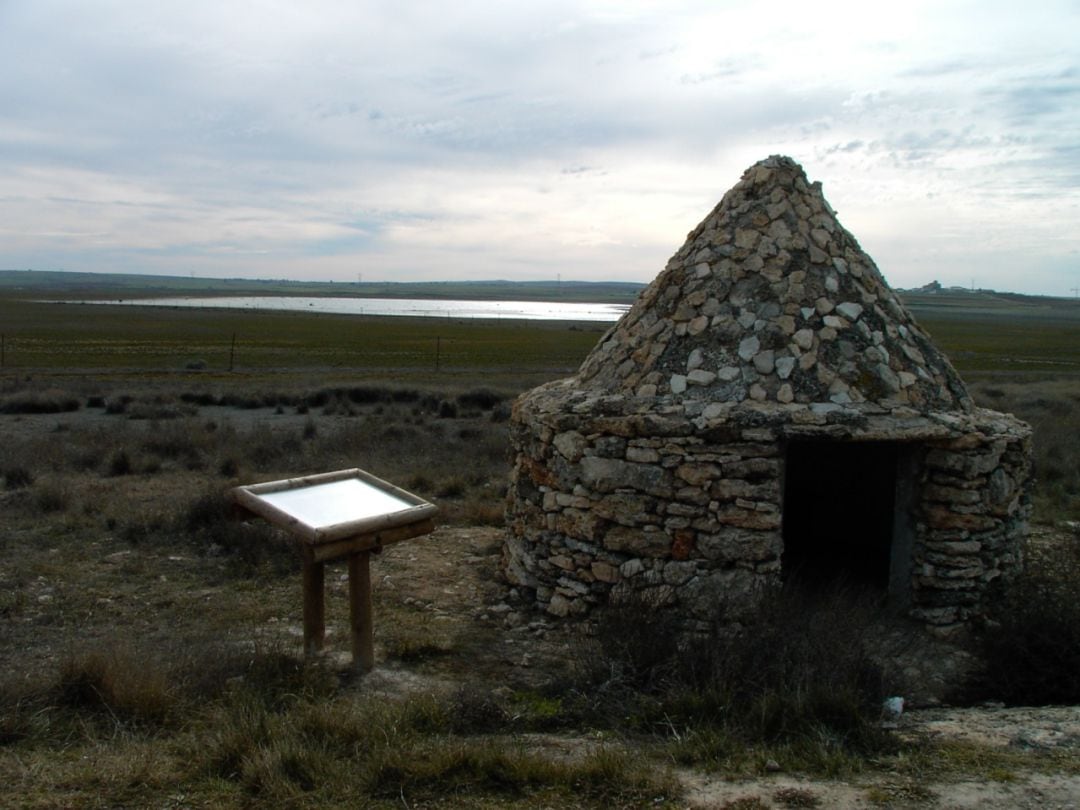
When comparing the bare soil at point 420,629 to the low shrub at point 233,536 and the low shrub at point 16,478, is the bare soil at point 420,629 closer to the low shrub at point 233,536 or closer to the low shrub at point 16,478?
the low shrub at point 233,536

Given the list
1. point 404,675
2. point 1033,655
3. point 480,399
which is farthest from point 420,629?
point 480,399

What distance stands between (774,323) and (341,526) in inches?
135

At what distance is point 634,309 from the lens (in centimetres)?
739

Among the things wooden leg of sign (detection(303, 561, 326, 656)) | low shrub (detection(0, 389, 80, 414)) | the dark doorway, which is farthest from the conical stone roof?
low shrub (detection(0, 389, 80, 414))

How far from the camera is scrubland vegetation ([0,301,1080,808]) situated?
11.9 ft

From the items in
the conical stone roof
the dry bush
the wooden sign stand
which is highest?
the conical stone roof

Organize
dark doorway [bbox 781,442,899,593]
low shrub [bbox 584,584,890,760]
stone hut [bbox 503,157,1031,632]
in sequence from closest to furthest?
low shrub [bbox 584,584,890,760]
stone hut [bbox 503,157,1031,632]
dark doorway [bbox 781,442,899,593]

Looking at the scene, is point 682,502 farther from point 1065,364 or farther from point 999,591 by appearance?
point 1065,364

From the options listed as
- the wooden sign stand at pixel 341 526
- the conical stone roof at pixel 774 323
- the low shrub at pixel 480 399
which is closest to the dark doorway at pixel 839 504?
the conical stone roof at pixel 774 323

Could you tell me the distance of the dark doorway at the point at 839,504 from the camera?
27.4 ft

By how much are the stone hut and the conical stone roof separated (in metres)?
0.01

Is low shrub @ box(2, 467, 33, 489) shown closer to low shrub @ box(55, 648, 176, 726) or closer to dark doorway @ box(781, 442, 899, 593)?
low shrub @ box(55, 648, 176, 726)

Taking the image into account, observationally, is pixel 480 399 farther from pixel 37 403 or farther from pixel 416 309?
pixel 416 309

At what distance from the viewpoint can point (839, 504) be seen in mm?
8852
